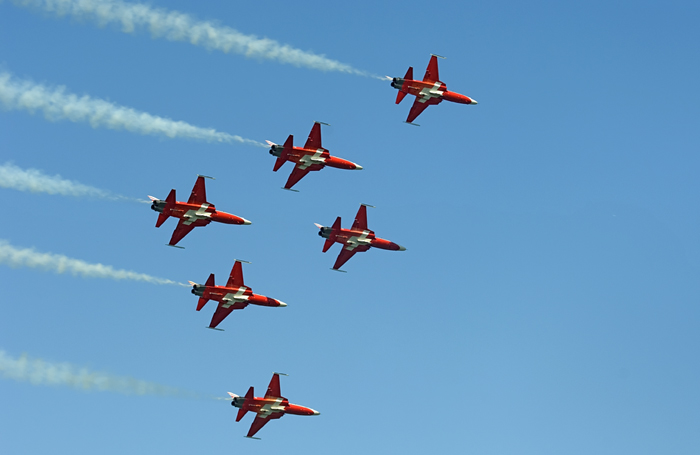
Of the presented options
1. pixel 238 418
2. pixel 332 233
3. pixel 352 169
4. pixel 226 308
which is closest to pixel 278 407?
pixel 238 418

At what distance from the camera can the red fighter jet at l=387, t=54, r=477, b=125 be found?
289 ft

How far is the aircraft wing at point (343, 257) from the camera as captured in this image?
91750 millimetres

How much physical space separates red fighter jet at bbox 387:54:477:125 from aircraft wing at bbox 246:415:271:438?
106 ft

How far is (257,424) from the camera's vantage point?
91.3m

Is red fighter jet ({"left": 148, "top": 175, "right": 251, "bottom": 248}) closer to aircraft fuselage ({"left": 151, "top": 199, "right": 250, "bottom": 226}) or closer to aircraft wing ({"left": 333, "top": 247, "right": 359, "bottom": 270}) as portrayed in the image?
aircraft fuselage ({"left": 151, "top": 199, "right": 250, "bottom": 226})

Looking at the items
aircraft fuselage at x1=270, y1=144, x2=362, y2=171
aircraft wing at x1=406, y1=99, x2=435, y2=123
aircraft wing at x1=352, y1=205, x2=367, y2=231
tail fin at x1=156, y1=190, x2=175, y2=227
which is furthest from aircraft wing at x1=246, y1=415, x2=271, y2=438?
aircraft wing at x1=406, y1=99, x2=435, y2=123

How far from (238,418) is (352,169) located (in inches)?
1026

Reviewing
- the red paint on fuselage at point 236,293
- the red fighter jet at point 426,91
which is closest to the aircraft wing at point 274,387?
the red paint on fuselage at point 236,293

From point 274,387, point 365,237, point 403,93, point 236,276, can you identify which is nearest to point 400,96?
point 403,93

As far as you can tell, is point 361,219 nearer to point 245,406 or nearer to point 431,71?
point 431,71

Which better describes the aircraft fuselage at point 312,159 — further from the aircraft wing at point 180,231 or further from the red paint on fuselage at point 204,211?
the aircraft wing at point 180,231

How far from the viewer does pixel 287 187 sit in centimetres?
8700

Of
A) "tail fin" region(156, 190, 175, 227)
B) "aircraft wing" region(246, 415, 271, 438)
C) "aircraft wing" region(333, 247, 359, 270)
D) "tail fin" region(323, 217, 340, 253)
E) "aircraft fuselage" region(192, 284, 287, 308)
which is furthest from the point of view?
"aircraft wing" region(333, 247, 359, 270)

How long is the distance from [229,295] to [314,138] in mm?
16872
